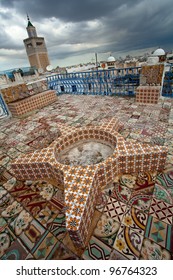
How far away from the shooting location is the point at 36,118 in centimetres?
632

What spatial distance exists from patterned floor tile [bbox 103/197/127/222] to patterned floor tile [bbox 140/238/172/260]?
0.46 m

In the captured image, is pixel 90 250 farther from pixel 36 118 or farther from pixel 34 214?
pixel 36 118

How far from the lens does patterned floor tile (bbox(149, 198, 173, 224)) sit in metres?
2.07

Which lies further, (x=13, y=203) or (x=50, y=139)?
(x=50, y=139)

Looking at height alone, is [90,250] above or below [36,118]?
below

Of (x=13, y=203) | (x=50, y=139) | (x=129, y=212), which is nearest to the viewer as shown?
(x=129, y=212)

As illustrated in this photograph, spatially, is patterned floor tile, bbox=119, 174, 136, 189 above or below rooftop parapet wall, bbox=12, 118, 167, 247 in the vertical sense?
below

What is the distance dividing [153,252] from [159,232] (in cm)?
28

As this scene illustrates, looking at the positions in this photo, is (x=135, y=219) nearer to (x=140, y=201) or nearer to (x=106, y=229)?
(x=140, y=201)

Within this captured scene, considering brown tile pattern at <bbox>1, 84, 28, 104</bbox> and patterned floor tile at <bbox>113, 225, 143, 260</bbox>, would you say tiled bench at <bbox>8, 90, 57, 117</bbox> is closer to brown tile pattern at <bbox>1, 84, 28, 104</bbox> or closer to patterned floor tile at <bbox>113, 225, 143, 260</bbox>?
brown tile pattern at <bbox>1, 84, 28, 104</bbox>

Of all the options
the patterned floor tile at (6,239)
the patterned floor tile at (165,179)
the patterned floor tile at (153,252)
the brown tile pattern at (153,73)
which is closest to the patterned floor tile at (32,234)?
the patterned floor tile at (6,239)

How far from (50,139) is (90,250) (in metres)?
3.30

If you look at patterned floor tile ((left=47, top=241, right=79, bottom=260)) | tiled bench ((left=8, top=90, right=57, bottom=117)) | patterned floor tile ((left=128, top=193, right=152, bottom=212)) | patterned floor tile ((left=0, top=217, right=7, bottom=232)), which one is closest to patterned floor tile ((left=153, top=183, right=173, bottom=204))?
patterned floor tile ((left=128, top=193, right=152, bottom=212))

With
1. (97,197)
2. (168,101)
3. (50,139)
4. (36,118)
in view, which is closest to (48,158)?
(97,197)
